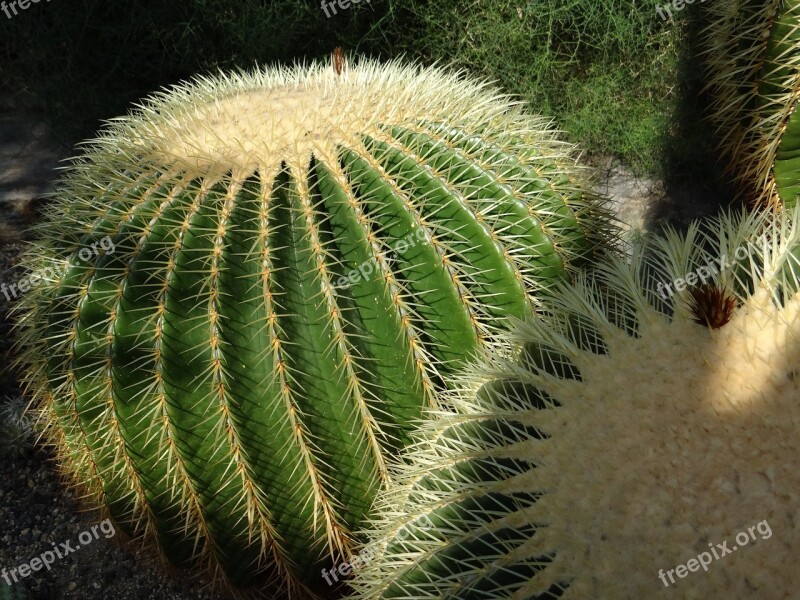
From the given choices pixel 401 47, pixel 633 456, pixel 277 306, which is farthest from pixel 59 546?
pixel 401 47

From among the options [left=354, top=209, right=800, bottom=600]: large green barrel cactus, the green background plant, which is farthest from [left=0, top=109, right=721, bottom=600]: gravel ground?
[left=354, top=209, right=800, bottom=600]: large green barrel cactus

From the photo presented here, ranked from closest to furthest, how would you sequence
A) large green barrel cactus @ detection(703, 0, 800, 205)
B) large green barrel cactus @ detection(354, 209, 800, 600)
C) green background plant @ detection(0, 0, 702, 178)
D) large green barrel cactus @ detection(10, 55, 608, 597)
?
large green barrel cactus @ detection(354, 209, 800, 600) → large green barrel cactus @ detection(10, 55, 608, 597) → large green barrel cactus @ detection(703, 0, 800, 205) → green background plant @ detection(0, 0, 702, 178)

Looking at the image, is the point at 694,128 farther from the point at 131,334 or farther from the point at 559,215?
the point at 131,334

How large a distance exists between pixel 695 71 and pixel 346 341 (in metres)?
2.59

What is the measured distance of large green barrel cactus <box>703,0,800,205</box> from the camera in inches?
102

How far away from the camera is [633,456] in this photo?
1.10 m

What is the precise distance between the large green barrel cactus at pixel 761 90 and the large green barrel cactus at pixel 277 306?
3.83ft

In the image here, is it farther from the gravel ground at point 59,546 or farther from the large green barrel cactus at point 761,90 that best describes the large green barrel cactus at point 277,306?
the large green barrel cactus at point 761,90

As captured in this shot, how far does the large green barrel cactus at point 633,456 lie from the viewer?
3.37 feet

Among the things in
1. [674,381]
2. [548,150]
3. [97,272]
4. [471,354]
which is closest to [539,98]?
[548,150]

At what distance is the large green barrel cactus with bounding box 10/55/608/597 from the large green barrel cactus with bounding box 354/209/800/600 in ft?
1.19

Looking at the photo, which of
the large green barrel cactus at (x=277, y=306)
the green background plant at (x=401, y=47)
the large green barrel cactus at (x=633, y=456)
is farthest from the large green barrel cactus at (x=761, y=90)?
the large green barrel cactus at (x=633, y=456)

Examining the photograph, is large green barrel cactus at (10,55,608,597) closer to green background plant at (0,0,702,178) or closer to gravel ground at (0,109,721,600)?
gravel ground at (0,109,721,600)

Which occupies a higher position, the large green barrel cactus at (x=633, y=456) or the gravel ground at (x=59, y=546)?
the large green barrel cactus at (x=633, y=456)
